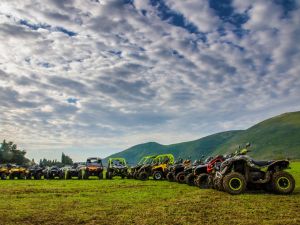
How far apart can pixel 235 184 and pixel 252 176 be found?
89cm

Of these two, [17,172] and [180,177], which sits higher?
[17,172]

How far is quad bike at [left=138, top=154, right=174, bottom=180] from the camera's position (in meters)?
28.3

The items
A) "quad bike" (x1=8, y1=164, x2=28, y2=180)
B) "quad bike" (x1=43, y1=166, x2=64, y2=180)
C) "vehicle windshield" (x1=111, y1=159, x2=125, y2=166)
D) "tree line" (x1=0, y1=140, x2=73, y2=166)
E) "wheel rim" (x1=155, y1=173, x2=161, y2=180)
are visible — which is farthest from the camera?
"tree line" (x1=0, y1=140, x2=73, y2=166)

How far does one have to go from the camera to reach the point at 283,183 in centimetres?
1433

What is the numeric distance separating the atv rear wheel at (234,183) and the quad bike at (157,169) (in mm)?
13929

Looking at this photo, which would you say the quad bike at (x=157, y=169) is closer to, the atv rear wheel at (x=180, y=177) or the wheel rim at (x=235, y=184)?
the atv rear wheel at (x=180, y=177)

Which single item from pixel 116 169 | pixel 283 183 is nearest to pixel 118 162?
pixel 116 169

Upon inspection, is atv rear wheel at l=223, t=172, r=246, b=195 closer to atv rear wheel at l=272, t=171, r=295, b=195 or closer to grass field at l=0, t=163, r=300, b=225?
grass field at l=0, t=163, r=300, b=225

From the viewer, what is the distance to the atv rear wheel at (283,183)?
46.4ft

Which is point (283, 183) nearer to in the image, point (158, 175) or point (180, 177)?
point (180, 177)

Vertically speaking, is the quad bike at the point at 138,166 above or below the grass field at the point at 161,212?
above

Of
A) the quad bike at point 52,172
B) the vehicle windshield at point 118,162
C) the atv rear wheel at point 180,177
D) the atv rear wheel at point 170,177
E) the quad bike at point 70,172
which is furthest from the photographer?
the quad bike at point 52,172

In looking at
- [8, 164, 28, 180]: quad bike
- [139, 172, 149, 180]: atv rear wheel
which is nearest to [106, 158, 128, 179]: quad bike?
[139, 172, 149, 180]: atv rear wheel

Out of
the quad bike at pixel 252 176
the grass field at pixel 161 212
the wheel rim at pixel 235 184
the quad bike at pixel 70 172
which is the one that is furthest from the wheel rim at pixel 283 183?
the quad bike at pixel 70 172
